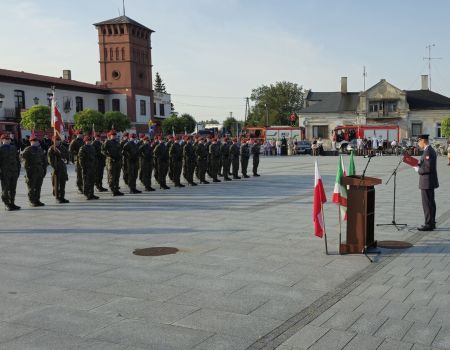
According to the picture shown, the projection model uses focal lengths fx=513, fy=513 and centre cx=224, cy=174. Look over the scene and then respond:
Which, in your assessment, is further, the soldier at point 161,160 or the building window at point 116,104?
the building window at point 116,104

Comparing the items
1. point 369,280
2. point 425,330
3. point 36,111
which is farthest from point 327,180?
point 36,111

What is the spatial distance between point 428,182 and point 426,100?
2178 inches

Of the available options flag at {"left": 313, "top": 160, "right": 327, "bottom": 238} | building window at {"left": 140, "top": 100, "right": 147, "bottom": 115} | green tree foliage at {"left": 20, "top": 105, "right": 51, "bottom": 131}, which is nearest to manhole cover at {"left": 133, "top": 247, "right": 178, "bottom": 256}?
flag at {"left": 313, "top": 160, "right": 327, "bottom": 238}

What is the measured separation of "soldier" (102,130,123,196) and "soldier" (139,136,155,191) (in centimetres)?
125

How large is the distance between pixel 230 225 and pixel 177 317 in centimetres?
517

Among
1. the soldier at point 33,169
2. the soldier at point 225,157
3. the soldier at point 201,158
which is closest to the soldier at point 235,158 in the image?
the soldier at point 225,157

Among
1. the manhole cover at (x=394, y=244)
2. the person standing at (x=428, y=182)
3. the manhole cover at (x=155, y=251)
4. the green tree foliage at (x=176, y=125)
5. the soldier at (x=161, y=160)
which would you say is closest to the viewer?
the manhole cover at (x=155, y=251)

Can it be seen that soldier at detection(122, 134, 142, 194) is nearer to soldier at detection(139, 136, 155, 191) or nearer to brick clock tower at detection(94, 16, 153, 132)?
soldier at detection(139, 136, 155, 191)

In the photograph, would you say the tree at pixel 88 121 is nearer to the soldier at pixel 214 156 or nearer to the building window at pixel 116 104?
the building window at pixel 116 104

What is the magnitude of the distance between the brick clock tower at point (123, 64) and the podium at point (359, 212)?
5817cm

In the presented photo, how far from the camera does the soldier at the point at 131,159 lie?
52.9ft

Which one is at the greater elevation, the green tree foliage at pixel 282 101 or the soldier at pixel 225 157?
the green tree foliage at pixel 282 101

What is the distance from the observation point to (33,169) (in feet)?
43.5

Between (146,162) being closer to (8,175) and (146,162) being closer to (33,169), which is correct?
(33,169)
